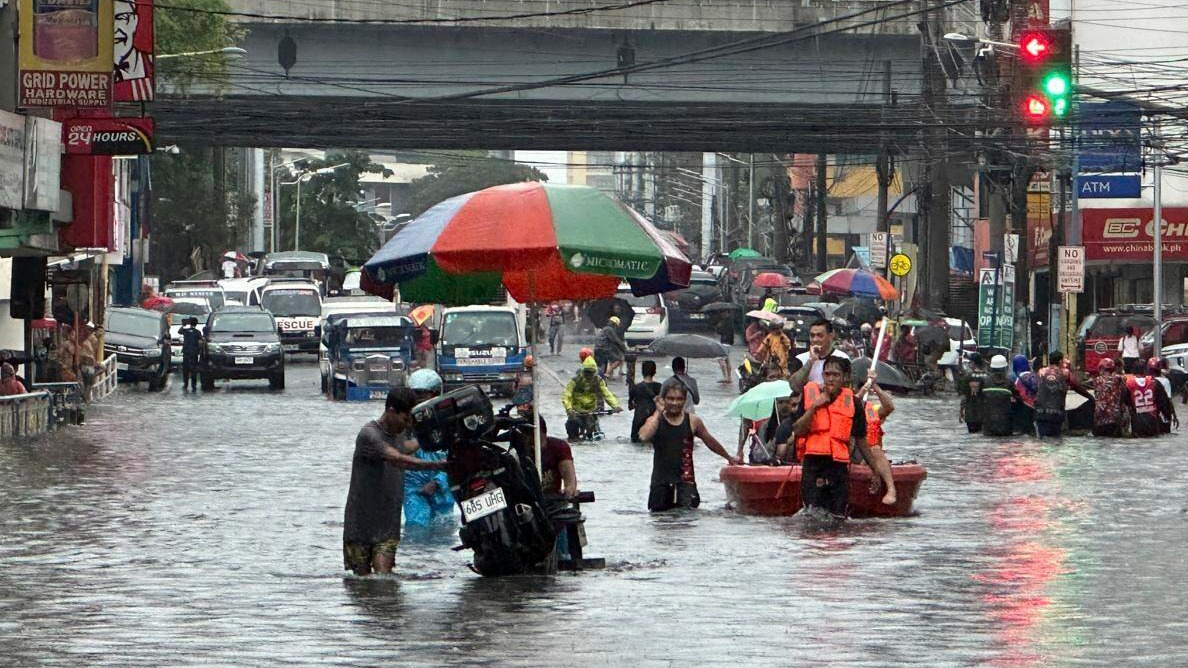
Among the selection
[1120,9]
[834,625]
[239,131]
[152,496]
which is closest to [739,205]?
[1120,9]

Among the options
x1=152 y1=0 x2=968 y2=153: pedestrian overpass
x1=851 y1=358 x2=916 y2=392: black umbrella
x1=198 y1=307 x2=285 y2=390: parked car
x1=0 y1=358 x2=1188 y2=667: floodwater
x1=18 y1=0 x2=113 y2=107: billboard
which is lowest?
x1=0 y1=358 x2=1188 y2=667: floodwater

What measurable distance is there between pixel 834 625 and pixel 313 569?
14.5 ft

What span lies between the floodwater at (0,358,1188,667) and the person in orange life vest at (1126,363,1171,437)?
17.8 feet

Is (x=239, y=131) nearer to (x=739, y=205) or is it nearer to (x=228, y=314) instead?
(x=228, y=314)

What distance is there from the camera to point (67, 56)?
3023cm

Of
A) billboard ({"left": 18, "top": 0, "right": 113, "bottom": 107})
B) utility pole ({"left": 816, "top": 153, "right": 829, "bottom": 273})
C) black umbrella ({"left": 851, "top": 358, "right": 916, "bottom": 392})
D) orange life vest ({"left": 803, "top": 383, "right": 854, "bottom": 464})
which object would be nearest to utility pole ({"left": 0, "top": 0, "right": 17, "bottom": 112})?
billboard ({"left": 18, "top": 0, "right": 113, "bottom": 107})

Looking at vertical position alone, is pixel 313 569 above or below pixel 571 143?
below

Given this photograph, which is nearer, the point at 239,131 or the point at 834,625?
the point at 834,625

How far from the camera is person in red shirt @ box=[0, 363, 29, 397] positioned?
29602mm

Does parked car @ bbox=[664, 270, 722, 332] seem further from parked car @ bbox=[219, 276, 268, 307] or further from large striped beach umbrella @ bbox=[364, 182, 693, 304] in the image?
large striped beach umbrella @ bbox=[364, 182, 693, 304]

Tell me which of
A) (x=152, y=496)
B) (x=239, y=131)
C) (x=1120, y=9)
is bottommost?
(x=152, y=496)

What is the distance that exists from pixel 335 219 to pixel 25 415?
8664 cm

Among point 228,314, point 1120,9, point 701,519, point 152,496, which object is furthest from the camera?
point 1120,9

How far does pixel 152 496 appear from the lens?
70.0 feet
